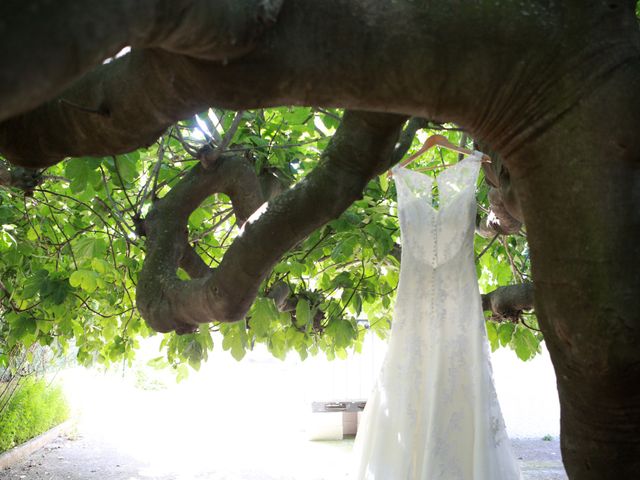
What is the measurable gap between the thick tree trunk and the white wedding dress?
1406 millimetres

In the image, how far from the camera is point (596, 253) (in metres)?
1.35

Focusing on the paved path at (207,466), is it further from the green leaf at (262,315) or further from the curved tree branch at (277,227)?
the curved tree branch at (277,227)

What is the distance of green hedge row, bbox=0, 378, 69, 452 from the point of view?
10.3m

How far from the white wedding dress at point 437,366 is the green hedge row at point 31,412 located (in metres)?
8.57

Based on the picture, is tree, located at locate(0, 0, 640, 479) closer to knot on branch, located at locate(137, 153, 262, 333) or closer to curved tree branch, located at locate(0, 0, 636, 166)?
curved tree branch, located at locate(0, 0, 636, 166)

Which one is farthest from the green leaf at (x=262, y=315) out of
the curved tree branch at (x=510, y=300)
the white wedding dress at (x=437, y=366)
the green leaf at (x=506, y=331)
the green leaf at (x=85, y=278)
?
the green leaf at (x=506, y=331)

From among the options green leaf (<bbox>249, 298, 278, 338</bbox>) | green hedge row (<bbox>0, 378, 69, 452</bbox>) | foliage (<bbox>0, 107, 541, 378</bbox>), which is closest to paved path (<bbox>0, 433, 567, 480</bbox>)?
green hedge row (<bbox>0, 378, 69, 452</bbox>)

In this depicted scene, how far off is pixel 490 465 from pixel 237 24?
7.15 ft

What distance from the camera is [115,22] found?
0.86 m

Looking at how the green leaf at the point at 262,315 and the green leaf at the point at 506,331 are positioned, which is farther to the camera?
the green leaf at the point at 506,331

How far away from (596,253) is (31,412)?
11.5 metres

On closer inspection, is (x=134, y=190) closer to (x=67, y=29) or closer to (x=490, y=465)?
(x=490, y=465)

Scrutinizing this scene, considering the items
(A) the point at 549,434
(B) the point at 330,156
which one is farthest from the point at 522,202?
(A) the point at 549,434

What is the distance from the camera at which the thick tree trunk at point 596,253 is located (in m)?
1.33
